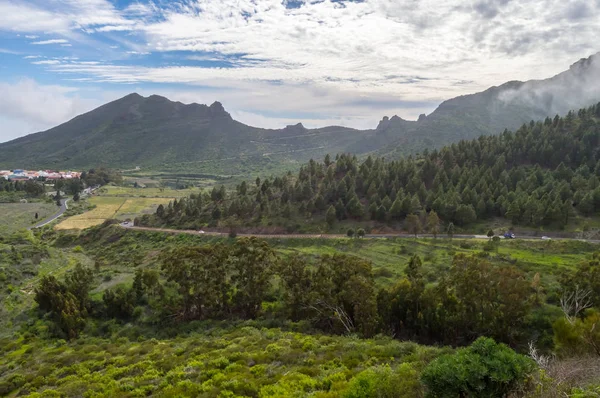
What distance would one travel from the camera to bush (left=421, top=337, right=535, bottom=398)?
12297 mm

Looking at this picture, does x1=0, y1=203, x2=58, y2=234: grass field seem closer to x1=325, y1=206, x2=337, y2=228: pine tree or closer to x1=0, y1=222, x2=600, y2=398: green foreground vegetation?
x1=0, y1=222, x2=600, y2=398: green foreground vegetation

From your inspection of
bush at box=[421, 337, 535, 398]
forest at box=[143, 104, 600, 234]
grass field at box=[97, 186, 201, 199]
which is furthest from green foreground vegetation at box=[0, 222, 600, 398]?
grass field at box=[97, 186, 201, 199]

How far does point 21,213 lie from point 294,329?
115 m

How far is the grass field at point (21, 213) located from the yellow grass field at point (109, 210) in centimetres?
949

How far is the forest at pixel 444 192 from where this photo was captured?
7038cm

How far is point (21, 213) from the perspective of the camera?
11000 centimetres

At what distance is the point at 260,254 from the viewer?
122 ft

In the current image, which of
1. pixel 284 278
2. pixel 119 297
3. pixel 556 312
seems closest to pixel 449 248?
pixel 556 312

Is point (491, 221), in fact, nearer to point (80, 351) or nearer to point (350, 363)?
point (350, 363)

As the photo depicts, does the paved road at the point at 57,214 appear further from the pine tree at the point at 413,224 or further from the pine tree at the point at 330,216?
the pine tree at the point at 413,224

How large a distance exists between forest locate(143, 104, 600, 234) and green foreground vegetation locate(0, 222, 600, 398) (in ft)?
75.4

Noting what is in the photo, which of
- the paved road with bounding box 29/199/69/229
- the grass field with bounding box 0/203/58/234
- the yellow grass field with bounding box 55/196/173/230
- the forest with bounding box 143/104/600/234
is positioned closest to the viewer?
the forest with bounding box 143/104/600/234

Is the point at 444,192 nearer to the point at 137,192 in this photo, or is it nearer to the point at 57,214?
the point at 57,214

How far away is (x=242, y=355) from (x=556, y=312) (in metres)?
24.7
